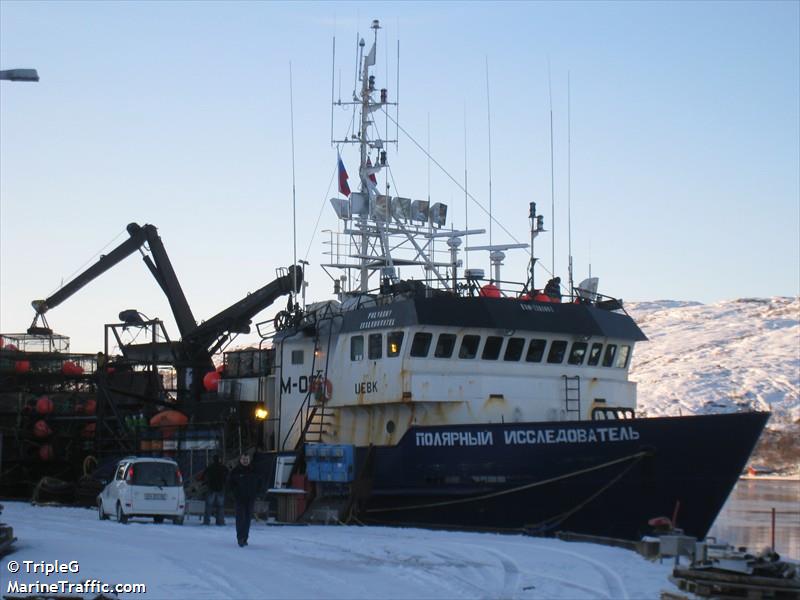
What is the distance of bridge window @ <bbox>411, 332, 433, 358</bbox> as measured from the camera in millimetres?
26234

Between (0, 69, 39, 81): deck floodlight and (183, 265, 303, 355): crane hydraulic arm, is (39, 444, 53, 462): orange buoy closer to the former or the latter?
(183, 265, 303, 355): crane hydraulic arm

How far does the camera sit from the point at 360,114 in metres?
32.3

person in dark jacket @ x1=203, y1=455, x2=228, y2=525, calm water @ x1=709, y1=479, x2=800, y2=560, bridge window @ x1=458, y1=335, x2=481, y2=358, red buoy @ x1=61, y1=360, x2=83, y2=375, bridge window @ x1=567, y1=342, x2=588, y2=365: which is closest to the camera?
person in dark jacket @ x1=203, y1=455, x2=228, y2=525

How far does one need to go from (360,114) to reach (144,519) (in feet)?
41.0

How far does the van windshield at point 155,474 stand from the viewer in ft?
80.5

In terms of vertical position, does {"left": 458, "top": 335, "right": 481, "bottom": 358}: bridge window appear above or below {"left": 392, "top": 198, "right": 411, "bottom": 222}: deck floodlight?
below

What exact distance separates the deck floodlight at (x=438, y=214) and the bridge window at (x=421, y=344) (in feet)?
21.7

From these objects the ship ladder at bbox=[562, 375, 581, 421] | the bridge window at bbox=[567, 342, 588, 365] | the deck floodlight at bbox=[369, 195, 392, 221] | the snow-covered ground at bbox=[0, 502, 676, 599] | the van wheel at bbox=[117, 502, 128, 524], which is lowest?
the van wheel at bbox=[117, 502, 128, 524]

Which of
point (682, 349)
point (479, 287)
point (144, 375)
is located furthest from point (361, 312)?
point (682, 349)

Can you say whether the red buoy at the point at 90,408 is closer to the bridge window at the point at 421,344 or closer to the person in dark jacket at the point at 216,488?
the person in dark jacket at the point at 216,488

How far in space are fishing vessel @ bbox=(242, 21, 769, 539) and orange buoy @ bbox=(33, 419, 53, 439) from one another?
9120 mm

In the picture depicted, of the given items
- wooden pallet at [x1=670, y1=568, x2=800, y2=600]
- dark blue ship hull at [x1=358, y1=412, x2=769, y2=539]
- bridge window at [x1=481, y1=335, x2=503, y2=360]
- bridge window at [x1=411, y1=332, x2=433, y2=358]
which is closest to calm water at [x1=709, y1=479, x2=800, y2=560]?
dark blue ship hull at [x1=358, y1=412, x2=769, y2=539]

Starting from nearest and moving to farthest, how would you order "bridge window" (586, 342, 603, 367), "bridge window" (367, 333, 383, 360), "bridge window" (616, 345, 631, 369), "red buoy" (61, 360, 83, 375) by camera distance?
1. "bridge window" (367, 333, 383, 360)
2. "bridge window" (586, 342, 603, 367)
3. "bridge window" (616, 345, 631, 369)
4. "red buoy" (61, 360, 83, 375)

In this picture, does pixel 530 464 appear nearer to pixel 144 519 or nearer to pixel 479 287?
pixel 479 287
